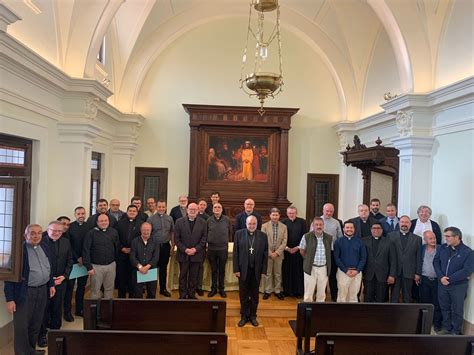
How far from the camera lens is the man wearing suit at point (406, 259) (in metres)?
6.48

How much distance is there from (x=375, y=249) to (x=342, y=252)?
1.82 feet

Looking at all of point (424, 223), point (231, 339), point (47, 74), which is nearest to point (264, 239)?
point (231, 339)

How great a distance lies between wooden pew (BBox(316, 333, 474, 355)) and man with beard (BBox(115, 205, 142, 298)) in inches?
171

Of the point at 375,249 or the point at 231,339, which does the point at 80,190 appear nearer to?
the point at 231,339

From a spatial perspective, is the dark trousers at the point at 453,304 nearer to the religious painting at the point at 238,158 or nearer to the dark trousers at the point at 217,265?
the dark trousers at the point at 217,265

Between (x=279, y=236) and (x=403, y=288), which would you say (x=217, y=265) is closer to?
(x=279, y=236)

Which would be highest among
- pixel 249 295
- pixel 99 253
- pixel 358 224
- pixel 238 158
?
pixel 238 158

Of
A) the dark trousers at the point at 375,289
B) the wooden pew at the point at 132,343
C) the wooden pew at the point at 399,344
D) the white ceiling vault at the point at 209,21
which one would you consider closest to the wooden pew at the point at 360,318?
the wooden pew at the point at 399,344

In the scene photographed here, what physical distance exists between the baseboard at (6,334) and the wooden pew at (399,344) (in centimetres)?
441

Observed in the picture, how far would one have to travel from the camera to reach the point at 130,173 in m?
11.9

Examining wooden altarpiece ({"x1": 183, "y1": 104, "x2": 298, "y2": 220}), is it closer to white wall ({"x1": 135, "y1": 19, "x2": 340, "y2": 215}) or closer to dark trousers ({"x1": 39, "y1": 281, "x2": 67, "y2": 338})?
white wall ({"x1": 135, "y1": 19, "x2": 340, "y2": 215})

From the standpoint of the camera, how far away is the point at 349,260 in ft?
21.3

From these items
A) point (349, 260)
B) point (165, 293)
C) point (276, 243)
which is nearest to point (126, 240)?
point (165, 293)

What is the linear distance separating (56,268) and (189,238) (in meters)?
2.16
